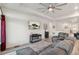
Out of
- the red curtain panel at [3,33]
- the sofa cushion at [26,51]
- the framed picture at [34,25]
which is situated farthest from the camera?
the framed picture at [34,25]

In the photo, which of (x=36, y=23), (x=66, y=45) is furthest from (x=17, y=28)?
(x=66, y=45)

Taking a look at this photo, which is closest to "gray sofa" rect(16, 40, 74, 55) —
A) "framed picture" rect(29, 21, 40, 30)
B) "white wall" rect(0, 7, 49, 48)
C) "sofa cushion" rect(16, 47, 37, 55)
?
"sofa cushion" rect(16, 47, 37, 55)

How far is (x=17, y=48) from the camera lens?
70.4 inches

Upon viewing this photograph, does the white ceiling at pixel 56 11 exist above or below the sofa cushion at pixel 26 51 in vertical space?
above

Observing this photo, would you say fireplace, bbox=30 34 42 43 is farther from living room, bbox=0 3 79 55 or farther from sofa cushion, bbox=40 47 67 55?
sofa cushion, bbox=40 47 67 55

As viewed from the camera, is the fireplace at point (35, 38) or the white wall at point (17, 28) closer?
the white wall at point (17, 28)

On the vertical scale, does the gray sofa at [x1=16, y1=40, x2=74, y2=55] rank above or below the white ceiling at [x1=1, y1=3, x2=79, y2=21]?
below

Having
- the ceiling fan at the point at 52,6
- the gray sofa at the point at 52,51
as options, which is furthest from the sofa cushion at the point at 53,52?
the ceiling fan at the point at 52,6

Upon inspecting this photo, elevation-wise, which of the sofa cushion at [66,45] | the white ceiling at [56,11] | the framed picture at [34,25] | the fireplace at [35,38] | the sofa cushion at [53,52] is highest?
the white ceiling at [56,11]

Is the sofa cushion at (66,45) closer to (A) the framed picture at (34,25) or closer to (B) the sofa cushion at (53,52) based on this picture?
(B) the sofa cushion at (53,52)

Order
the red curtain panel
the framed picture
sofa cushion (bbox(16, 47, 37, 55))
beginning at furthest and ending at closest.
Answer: the framed picture < sofa cushion (bbox(16, 47, 37, 55)) < the red curtain panel

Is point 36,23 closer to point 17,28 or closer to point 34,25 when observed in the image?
point 34,25

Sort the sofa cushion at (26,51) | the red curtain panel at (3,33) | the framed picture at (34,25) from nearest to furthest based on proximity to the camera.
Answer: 1. the red curtain panel at (3,33)
2. the sofa cushion at (26,51)
3. the framed picture at (34,25)
